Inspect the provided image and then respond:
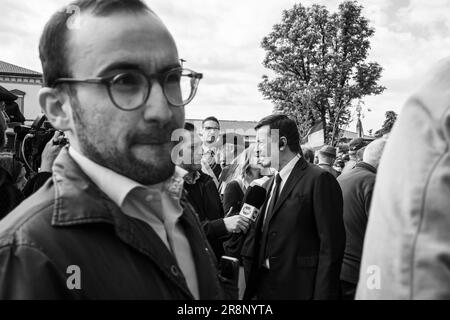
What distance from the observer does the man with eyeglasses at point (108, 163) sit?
1.12 meters

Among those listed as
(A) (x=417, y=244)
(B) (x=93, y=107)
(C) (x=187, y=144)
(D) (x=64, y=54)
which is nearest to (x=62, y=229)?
(B) (x=93, y=107)

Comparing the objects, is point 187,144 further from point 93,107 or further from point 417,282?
point 417,282

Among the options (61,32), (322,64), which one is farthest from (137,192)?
(322,64)

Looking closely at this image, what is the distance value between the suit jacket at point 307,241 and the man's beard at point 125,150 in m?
2.51

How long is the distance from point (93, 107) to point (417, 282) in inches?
36.4

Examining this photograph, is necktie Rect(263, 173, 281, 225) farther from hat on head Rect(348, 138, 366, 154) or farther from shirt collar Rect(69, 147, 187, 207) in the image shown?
hat on head Rect(348, 138, 366, 154)

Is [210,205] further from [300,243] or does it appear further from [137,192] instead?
[137,192]

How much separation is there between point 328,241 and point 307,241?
18 centimetres

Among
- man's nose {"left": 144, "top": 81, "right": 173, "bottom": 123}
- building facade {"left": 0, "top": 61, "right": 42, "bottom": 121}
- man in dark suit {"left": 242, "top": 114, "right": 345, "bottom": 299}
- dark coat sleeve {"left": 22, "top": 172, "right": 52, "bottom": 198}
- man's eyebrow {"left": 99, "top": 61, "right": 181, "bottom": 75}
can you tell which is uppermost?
building facade {"left": 0, "top": 61, "right": 42, "bottom": 121}

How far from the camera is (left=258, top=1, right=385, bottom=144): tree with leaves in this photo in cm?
3681

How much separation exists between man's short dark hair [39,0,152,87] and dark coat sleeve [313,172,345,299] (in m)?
2.64

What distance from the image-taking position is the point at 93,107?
1.30m

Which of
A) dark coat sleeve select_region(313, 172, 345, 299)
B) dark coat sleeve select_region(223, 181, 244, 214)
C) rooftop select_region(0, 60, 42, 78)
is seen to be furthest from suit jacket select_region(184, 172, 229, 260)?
rooftop select_region(0, 60, 42, 78)

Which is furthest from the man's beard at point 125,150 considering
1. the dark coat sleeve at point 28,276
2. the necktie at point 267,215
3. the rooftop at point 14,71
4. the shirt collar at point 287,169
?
the rooftop at point 14,71
